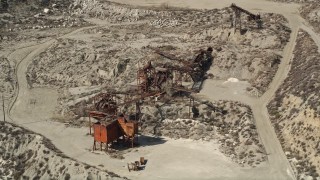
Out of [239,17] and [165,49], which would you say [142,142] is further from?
[239,17]

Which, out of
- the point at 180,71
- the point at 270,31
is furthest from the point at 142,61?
the point at 270,31

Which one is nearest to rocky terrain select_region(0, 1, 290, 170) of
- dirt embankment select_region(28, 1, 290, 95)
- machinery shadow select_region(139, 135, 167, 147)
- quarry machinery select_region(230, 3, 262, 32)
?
dirt embankment select_region(28, 1, 290, 95)

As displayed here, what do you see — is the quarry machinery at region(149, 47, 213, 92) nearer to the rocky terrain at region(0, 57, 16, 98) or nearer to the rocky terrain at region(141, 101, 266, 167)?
the rocky terrain at region(141, 101, 266, 167)

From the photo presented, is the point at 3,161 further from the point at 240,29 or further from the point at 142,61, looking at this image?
the point at 240,29

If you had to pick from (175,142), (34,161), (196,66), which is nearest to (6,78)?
(34,161)

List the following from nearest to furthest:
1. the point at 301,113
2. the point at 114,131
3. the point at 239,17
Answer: the point at 301,113 → the point at 114,131 → the point at 239,17

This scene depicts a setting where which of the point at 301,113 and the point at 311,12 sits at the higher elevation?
the point at 311,12

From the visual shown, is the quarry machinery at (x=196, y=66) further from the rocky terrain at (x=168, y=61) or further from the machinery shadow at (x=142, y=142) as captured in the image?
the machinery shadow at (x=142, y=142)
